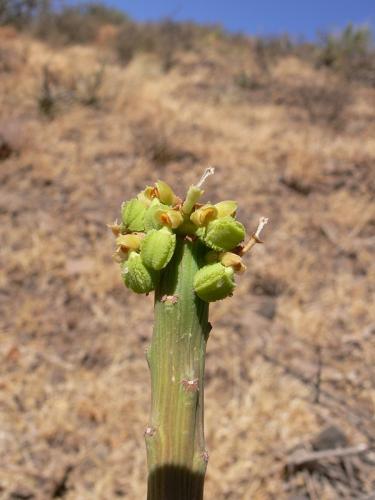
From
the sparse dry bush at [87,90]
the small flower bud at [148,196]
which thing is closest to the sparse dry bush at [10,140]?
Result: the sparse dry bush at [87,90]

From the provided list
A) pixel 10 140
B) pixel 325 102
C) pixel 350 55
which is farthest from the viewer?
pixel 350 55

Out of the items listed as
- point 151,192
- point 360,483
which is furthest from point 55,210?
point 151,192

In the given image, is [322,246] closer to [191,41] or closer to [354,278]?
[354,278]

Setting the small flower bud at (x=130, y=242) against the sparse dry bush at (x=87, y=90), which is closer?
the small flower bud at (x=130, y=242)

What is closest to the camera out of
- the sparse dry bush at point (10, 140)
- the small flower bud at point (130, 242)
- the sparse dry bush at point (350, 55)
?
the small flower bud at point (130, 242)

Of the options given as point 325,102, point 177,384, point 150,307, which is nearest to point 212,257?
point 177,384

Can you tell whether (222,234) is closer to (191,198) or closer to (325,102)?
(191,198)

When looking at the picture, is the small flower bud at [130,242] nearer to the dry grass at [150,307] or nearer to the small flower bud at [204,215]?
the small flower bud at [204,215]
